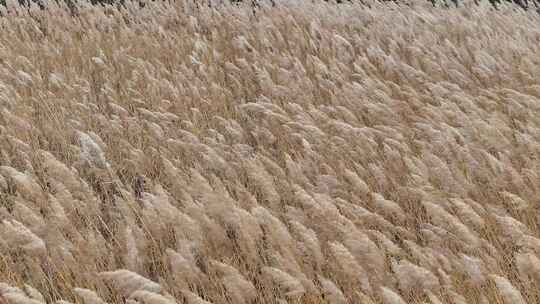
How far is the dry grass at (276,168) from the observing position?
7.98 feet

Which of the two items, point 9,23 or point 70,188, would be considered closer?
point 70,188

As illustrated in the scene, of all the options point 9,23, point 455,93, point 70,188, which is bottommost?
point 9,23

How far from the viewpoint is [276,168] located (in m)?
3.38

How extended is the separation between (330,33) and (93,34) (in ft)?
7.48

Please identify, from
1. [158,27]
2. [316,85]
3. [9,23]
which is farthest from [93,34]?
[316,85]

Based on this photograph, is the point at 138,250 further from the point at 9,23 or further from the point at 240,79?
the point at 9,23

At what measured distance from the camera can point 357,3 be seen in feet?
25.1

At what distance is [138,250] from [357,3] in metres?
5.44

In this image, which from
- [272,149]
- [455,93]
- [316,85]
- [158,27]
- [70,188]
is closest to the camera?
[70,188]

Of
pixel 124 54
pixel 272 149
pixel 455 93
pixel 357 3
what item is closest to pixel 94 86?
pixel 124 54

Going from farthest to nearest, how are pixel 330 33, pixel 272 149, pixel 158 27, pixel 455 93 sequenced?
1. pixel 158 27
2. pixel 330 33
3. pixel 455 93
4. pixel 272 149

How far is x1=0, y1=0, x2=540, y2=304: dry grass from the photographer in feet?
7.98

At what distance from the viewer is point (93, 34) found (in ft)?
22.7

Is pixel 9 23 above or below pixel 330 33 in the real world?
below
